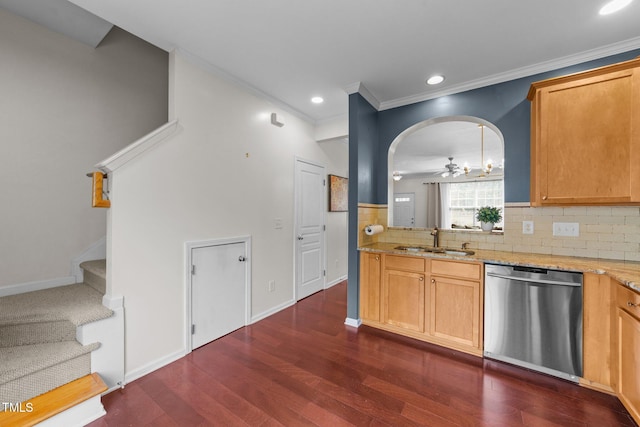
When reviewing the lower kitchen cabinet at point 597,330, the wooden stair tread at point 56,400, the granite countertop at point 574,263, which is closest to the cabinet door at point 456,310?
the granite countertop at point 574,263

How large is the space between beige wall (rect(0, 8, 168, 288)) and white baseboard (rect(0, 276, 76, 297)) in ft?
0.12

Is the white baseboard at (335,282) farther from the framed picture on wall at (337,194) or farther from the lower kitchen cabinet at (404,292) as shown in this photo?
the lower kitchen cabinet at (404,292)

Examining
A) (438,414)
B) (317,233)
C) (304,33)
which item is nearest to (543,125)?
(304,33)

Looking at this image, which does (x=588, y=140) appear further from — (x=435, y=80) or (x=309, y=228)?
(x=309, y=228)

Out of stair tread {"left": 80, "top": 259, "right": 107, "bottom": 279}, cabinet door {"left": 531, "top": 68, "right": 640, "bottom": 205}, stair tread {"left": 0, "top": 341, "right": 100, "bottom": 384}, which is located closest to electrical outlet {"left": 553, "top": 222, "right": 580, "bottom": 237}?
cabinet door {"left": 531, "top": 68, "right": 640, "bottom": 205}

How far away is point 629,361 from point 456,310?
3.38ft

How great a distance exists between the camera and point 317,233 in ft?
Result: 13.4

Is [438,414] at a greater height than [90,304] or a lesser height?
lesser

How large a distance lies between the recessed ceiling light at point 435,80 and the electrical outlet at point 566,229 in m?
1.80

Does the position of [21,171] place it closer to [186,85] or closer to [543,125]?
[186,85]

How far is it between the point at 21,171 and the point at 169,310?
1722mm

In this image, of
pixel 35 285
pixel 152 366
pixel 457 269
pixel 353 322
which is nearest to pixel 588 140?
pixel 457 269

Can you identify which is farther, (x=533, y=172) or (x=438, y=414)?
(x=533, y=172)

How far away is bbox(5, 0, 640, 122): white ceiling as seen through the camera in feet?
5.95
